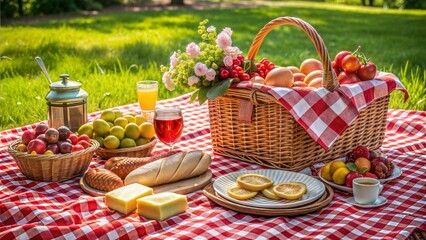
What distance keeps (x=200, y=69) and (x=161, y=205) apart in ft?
2.73

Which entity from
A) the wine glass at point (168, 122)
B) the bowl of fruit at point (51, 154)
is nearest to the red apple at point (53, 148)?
the bowl of fruit at point (51, 154)

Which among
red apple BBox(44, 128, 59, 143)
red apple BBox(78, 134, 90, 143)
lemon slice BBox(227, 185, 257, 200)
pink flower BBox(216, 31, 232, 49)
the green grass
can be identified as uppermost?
pink flower BBox(216, 31, 232, 49)

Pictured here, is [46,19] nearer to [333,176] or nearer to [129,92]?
[129,92]

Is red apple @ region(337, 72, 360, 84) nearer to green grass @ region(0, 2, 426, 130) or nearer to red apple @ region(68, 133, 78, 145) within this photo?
red apple @ region(68, 133, 78, 145)

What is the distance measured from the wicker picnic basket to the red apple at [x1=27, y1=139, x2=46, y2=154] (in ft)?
2.89

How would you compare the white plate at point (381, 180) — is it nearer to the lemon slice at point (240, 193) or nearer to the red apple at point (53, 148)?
the lemon slice at point (240, 193)

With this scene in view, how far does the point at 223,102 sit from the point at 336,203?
824mm

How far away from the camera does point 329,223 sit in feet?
7.35

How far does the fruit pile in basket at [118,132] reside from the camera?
9.48 feet

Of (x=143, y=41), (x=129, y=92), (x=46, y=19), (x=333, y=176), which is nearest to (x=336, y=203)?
(x=333, y=176)

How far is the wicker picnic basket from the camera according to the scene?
2734 millimetres

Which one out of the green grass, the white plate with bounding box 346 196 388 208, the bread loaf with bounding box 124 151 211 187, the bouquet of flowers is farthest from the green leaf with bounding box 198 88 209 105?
the green grass

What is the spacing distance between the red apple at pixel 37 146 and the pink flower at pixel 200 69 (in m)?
0.77

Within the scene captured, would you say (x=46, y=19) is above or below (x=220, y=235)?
below
